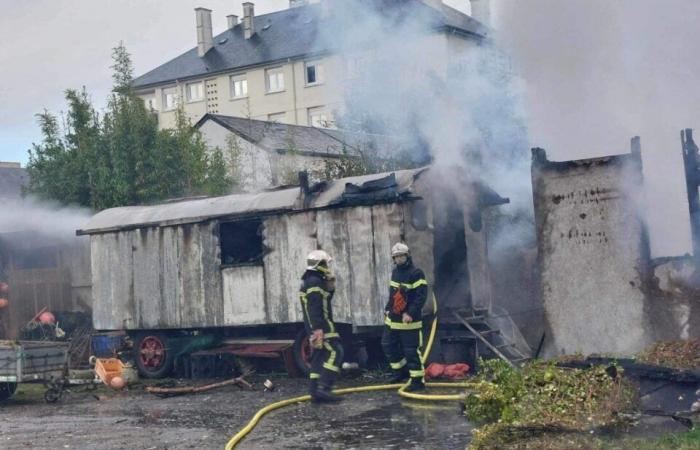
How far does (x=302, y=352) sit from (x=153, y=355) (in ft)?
11.6

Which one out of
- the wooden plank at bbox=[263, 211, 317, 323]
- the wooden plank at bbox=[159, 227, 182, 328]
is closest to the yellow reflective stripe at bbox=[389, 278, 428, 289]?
the wooden plank at bbox=[263, 211, 317, 323]

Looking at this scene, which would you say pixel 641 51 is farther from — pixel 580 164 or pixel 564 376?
pixel 564 376

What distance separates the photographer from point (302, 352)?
1530cm

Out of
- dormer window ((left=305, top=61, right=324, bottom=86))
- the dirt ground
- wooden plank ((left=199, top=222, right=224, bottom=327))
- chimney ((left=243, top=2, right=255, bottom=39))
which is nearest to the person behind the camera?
the dirt ground

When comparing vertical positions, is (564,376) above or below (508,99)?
below

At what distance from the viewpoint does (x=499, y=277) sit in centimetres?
1608

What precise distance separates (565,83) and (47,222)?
1377 centimetres

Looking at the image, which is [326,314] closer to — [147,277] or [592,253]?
[592,253]

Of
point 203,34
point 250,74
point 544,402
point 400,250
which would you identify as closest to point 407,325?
point 400,250

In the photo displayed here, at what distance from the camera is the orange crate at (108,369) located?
15.7 metres

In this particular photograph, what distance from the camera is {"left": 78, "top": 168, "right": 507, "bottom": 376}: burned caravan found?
14.4m

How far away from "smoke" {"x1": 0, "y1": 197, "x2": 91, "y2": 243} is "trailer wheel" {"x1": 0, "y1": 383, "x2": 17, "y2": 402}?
7.87 m

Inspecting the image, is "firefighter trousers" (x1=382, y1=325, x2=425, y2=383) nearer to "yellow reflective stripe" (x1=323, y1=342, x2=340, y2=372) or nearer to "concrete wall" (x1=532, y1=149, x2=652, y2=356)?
"yellow reflective stripe" (x1=323, y1=342, x2=340, y2=372)

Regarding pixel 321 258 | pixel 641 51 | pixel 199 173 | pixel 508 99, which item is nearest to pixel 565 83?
pixel 641 51
